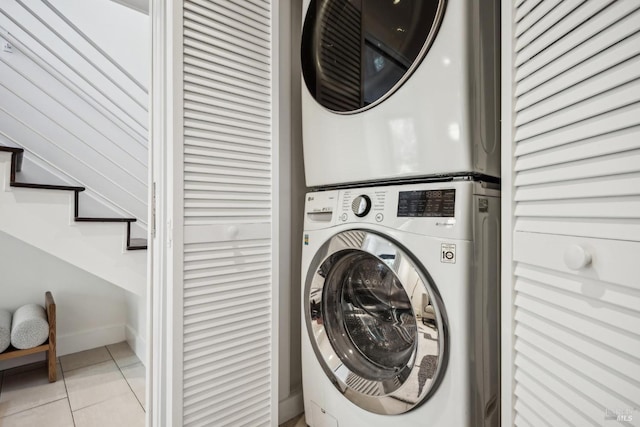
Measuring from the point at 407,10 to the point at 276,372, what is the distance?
1453 millimetres

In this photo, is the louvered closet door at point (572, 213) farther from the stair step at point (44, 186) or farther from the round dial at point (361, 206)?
the stair step at point (44, 186)

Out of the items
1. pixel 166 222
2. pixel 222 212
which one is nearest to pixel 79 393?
pixel 166 222

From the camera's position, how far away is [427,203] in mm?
932

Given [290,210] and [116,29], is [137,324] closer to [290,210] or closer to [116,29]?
[290,210]

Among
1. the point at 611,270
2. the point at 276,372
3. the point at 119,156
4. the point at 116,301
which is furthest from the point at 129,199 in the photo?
the point at 611,270

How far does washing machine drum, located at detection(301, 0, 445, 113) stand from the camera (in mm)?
954

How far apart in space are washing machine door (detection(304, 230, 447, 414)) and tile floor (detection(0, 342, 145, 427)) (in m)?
1.15

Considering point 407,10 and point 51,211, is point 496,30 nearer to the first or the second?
point 407,10

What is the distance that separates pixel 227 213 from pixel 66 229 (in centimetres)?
118

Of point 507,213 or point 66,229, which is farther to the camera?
point 66,229

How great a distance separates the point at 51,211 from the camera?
1.68m

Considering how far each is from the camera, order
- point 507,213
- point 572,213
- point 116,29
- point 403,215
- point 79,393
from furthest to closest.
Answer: point 116,29 → point 79,393 → point 403,215 → point 507,213 → point 572,213

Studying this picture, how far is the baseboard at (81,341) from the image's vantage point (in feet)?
6.89

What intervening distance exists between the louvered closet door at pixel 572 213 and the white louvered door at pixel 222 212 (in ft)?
2.92
